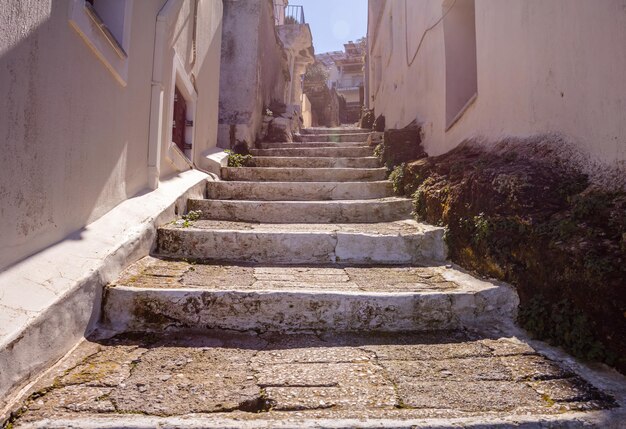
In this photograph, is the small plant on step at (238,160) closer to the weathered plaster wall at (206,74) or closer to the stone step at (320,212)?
the weathered plaster wall at (206,74)

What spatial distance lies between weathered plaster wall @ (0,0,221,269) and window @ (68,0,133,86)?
5 centimetres

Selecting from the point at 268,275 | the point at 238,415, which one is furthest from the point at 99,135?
the point at 238,415

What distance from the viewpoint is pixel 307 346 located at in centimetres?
206

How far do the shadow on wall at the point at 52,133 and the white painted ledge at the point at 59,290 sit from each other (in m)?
0.08

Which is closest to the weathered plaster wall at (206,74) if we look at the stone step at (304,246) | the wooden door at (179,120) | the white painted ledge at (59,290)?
the wooden door at (179,120)

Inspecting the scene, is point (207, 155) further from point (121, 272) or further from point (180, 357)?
point (180, 357)

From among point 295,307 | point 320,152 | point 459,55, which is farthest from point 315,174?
point 295,307

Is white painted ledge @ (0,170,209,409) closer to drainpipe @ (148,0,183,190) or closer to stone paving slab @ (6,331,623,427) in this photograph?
stone paving slab @ (6,331,623,427)

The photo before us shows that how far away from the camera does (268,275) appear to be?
2672mm

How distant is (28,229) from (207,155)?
11.4 ft

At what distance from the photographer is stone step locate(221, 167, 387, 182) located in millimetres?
5121

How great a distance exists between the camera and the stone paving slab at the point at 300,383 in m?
1.49

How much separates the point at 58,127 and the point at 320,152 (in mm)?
4862

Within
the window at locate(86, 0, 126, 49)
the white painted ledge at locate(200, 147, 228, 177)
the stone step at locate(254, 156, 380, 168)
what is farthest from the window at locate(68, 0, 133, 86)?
the stone step at locate(254, 156, 380, 168)
